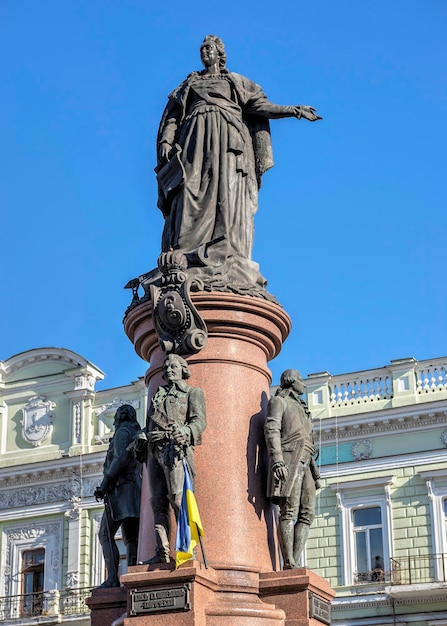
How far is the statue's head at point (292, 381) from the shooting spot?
9915 mm

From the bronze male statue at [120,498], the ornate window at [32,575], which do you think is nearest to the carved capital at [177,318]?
the bronze male statue at [120,498]

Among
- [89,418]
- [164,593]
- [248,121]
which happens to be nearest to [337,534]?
[89,418]

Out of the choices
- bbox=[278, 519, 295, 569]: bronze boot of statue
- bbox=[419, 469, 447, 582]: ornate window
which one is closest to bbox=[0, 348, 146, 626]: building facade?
bbox=[419, 469, 447, 582]: ornate window

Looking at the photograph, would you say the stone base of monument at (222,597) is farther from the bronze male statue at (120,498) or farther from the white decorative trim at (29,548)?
the white decorative trim at (29,548)

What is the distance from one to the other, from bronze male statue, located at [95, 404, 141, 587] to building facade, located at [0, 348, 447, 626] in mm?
19034

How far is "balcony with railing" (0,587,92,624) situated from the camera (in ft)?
102

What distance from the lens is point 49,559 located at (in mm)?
32344

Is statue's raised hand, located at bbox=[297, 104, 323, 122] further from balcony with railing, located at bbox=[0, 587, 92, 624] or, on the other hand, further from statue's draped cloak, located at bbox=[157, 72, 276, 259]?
balcony with railing, located at bbox=[0, 587, 92, 624]

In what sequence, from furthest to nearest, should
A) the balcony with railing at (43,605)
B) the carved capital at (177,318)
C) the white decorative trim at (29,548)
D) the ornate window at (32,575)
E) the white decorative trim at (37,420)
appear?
the white decorative trim at (37,420) < the white decorative trim at (29,548) < the ornate window at (32,575) < the balcony with railing at (43,605) < the carved capital at (177,318)

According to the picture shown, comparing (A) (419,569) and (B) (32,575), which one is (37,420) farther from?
(A) (419,569)

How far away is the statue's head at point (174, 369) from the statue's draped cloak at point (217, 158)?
122 cm

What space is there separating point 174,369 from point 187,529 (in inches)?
51.3

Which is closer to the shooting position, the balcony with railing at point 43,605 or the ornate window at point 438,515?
the ornate window at point 438,515

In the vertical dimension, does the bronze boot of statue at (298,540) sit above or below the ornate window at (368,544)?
below
